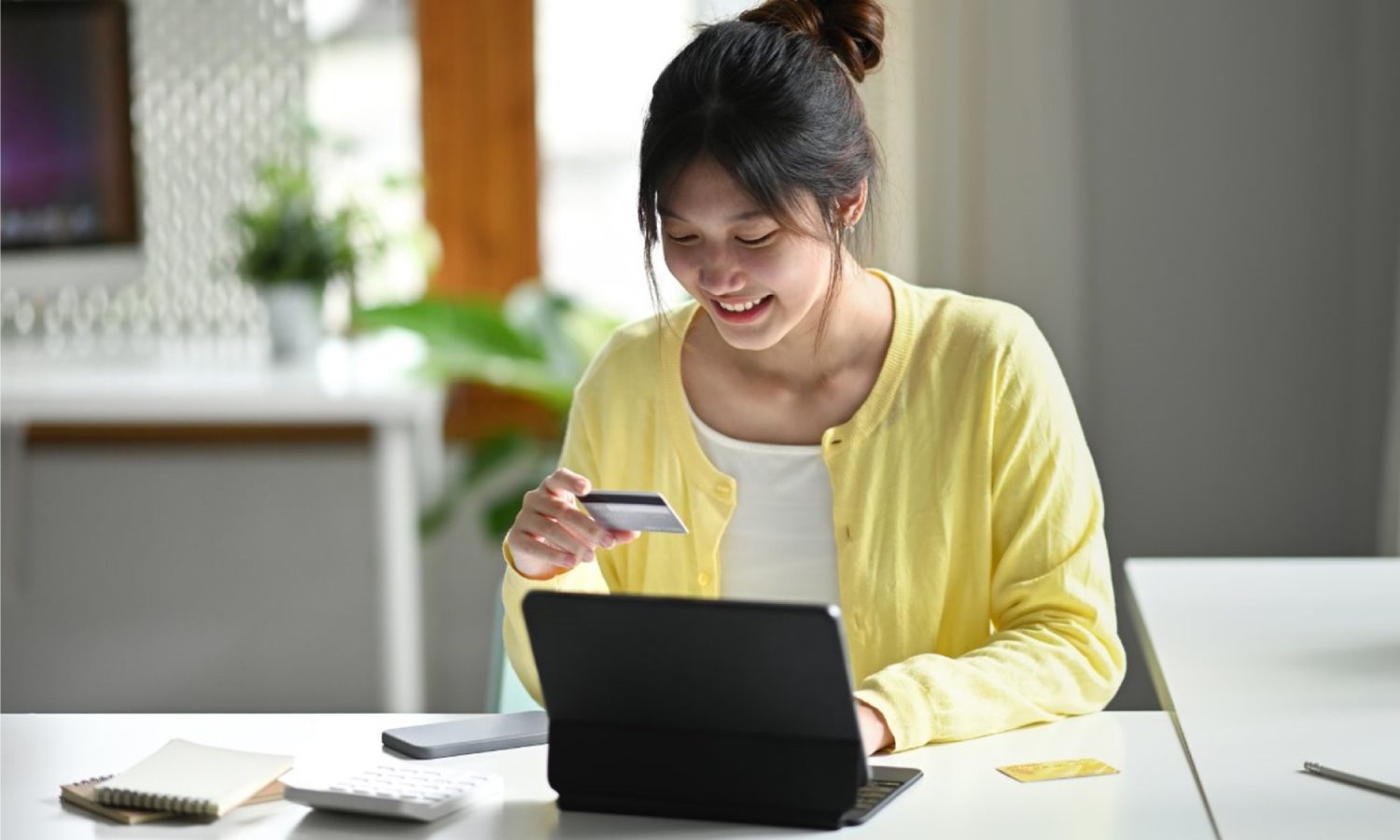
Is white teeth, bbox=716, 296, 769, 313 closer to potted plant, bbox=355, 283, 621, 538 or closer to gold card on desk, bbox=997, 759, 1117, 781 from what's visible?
gold card on desk, bbox=997, 759, 1117, 781

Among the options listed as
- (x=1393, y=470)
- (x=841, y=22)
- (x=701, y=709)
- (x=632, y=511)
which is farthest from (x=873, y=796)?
(x=1393, y=470)

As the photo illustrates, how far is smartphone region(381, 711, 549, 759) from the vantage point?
4.56 ft

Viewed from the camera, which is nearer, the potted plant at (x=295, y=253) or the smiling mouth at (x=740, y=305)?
the smiling mouth at (x=740, y=305)

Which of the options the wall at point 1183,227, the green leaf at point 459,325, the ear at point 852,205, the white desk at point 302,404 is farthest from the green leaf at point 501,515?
the ear at point 852,205

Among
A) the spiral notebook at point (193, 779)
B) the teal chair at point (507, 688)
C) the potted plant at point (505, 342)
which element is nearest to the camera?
the spiral notebook at point (193, 779)

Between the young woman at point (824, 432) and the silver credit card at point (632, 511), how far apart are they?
0.22 ft

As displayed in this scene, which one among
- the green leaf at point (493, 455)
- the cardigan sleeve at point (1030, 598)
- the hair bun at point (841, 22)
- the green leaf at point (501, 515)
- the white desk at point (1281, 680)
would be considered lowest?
the green leaf at point (501, 515)

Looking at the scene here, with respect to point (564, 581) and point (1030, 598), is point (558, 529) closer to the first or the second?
point (564, 581)

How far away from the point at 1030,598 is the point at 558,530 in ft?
1.47

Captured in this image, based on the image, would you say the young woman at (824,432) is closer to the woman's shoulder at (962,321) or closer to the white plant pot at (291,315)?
the woman's shoulder at (962,321)

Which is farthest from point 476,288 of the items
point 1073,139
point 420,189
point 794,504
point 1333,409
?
point 794,504

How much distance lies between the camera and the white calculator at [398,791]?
1.22 meters

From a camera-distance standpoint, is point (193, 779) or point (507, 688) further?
point (507, 688)

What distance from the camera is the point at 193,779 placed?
128 centimetres
